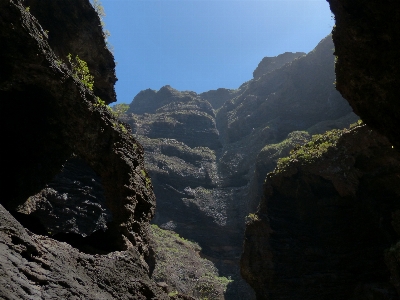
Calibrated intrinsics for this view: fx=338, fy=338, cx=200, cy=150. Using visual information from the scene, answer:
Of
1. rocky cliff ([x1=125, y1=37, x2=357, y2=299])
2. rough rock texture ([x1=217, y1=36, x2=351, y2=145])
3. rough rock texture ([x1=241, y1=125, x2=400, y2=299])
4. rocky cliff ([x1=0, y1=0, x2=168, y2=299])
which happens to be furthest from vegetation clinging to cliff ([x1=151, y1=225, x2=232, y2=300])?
rough rock texture ([x1=217, y1=36, x2=351, y2=145])

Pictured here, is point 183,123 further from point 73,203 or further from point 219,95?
point 73,203

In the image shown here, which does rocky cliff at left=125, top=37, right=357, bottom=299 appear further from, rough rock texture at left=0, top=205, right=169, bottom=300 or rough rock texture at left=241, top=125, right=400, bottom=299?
rough rock texture at left=0, top=205, right=169, bottom=300

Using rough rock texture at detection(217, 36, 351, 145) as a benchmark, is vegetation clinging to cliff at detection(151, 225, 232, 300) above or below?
below

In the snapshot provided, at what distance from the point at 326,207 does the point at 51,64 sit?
1472 centimetres

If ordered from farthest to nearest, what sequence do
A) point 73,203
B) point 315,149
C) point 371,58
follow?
point 73,203, point 315,149, point 371,58

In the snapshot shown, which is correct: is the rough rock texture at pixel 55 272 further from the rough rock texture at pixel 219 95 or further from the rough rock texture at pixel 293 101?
the rough rock texture at pixel 219 95

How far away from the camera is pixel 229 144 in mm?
60781

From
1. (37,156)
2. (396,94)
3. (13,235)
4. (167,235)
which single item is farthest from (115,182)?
(167,235)

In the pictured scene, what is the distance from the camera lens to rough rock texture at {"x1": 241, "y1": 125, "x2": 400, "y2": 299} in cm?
1530

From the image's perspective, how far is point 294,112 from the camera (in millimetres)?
55219

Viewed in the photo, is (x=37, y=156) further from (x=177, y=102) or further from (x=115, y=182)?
(x=177, y=102)

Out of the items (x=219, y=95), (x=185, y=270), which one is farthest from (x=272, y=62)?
(x=185, y=270)

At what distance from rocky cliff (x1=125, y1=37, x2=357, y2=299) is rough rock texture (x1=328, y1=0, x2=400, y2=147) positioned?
2824cm

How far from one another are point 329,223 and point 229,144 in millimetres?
43539
